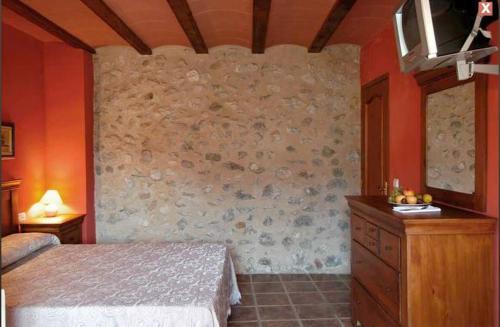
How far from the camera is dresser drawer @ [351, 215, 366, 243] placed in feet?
9.25

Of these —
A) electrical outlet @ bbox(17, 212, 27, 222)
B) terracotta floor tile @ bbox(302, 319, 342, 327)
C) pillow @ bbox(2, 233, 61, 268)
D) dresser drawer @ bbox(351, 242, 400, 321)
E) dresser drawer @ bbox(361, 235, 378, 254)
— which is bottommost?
terracotta floor tile @ bbox(302, 319, 342, 327)

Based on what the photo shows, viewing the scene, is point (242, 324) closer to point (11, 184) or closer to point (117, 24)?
point (11, 184)

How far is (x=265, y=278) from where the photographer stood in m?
4.38

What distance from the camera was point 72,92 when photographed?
14.1ft

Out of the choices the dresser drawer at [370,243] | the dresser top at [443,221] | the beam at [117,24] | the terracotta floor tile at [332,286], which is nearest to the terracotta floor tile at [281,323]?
the terracotta floor tile at [332,286]

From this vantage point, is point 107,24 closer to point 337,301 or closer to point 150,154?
point 150,154

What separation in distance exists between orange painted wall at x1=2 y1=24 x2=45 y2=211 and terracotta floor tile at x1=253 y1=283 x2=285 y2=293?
258 centimetres

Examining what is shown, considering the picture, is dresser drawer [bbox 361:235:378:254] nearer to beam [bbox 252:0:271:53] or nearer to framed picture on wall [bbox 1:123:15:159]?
beam [bbox 252:0:271:53]

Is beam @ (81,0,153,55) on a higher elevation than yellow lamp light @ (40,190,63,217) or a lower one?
higher

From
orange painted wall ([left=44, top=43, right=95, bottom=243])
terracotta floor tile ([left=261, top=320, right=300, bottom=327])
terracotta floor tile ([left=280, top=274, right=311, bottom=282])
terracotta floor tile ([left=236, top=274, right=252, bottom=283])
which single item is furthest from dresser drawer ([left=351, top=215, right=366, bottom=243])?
orange painted wall ([left=44, top=43, right=95, bottom=243])

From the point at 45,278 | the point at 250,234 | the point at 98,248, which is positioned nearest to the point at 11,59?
the point at 98,248

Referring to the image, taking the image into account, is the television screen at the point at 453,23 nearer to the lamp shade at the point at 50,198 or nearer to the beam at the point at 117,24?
the beam at the point at 117,24

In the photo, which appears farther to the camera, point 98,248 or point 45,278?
point 98,248

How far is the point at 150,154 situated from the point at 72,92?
113 centimetres
